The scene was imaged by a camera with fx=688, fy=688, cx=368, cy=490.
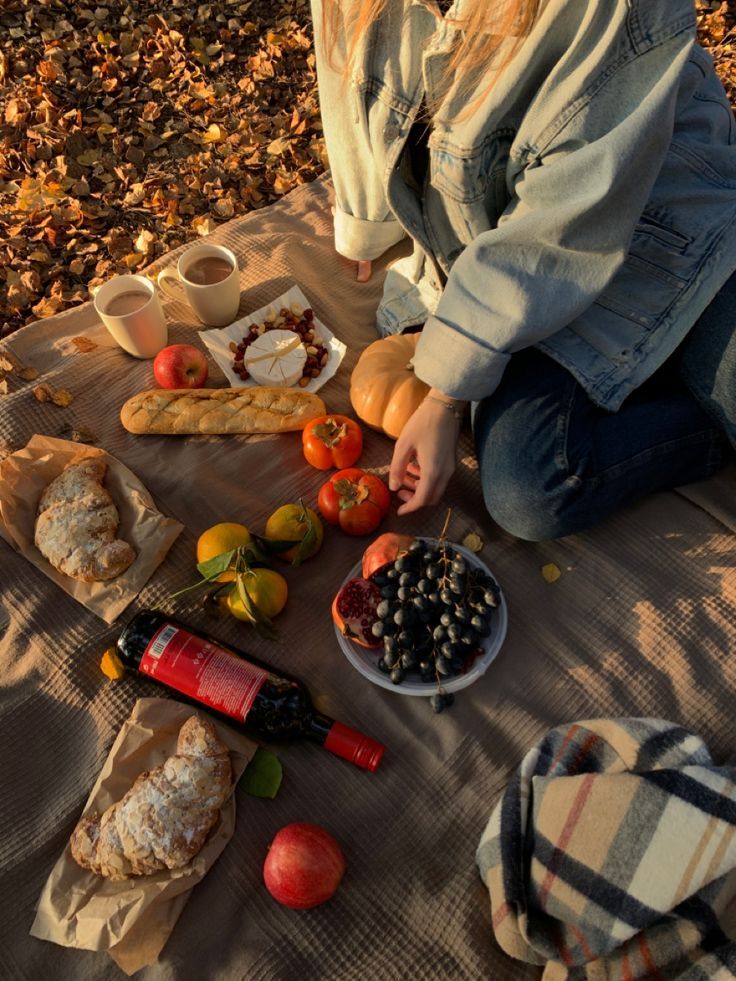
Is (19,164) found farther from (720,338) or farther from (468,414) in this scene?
(720,338)

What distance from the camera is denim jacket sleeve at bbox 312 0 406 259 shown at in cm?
152

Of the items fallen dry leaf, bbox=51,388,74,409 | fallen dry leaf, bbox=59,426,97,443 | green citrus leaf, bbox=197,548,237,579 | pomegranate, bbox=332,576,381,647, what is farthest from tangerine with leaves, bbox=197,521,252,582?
fallen dry leaf, bbox=51,388,74,409

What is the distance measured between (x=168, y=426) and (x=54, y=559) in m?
0.46

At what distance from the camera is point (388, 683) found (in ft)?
4.81

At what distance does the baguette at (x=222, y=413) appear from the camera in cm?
184

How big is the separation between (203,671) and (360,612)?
35cm

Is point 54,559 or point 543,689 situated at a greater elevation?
point 54,559

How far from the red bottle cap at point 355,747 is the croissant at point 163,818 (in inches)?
8.6

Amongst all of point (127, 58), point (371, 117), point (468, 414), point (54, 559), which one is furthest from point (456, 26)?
point (127, 58)

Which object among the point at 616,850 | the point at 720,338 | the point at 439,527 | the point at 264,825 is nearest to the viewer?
the point at 616,850

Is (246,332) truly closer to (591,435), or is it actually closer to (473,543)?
(473,543)

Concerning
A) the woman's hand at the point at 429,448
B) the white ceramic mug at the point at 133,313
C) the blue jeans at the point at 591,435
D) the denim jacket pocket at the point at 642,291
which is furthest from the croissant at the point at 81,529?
the denim jacket pocket at the point at 642,291

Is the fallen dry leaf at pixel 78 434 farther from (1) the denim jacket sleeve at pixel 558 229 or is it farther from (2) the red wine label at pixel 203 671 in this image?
(1) the denim jacket sleeve at pixel 558 229

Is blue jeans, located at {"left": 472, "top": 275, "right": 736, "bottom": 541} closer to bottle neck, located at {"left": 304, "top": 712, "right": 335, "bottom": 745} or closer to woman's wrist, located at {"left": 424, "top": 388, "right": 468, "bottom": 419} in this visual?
woman's wrist, located at {"left": 424, "top": 388, "right": 468, "bottom": 419}
